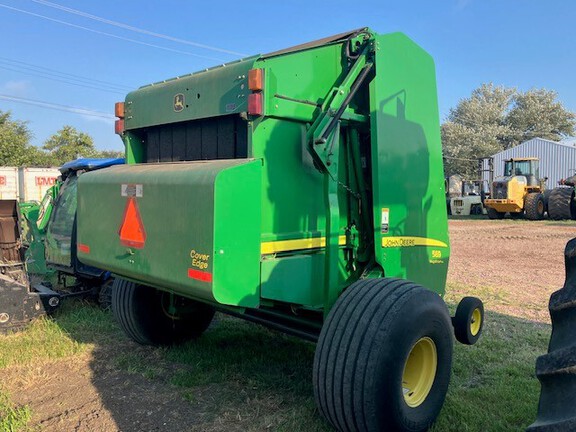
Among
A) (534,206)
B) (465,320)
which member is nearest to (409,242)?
(465,320)

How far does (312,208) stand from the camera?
11.0 ft

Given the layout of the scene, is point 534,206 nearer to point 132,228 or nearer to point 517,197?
point 517,197

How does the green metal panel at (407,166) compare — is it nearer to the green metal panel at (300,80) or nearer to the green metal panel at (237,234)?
the green metal panel at (300,80)

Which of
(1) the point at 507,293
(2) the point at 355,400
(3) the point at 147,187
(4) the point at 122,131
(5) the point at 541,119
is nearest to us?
(2) the point at 355,400

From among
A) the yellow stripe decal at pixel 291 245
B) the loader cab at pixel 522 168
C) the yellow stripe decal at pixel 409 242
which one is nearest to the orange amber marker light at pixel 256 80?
the yellow stripe decal at pixel 291 245

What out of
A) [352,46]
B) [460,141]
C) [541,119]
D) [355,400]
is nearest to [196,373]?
[355,400]

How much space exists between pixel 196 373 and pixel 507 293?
16.0 feet

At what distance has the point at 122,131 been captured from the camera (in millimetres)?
4074

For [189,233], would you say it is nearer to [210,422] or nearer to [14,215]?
[210,422]

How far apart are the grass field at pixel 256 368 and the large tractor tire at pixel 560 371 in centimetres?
171

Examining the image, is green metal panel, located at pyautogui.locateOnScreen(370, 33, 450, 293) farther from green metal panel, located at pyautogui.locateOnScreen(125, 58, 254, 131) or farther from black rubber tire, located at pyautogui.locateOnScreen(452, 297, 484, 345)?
green metal panel, located at pyautogui.locateOnScreen(125, 58, 254, 131)

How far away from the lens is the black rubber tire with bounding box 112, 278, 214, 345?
14.7ft

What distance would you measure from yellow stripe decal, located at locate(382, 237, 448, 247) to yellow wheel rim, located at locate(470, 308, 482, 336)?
2.00 ft

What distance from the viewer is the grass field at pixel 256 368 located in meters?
3.37
